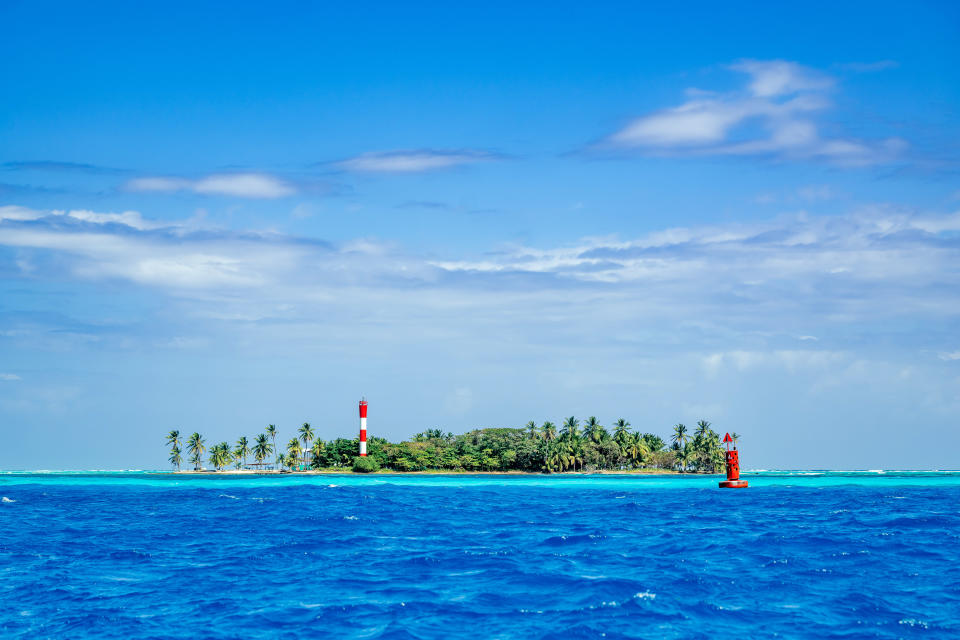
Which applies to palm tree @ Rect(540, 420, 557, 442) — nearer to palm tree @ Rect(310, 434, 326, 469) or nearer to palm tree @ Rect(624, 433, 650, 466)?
palm tree @ Rect(624, 433, 650, 466)

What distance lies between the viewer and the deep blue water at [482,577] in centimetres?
2039

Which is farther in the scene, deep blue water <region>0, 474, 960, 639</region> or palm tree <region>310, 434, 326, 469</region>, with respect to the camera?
palm tree <region>310, 434, 326, 469</region>

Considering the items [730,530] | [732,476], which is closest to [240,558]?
[730,530]

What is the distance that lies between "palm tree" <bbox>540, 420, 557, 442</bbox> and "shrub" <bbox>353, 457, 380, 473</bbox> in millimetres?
40760

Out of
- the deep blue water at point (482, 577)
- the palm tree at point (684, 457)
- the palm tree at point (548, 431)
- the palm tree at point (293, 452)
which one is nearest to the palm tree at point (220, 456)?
the palm tree at point (293, 452)

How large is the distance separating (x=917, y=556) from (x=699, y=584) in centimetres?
1156

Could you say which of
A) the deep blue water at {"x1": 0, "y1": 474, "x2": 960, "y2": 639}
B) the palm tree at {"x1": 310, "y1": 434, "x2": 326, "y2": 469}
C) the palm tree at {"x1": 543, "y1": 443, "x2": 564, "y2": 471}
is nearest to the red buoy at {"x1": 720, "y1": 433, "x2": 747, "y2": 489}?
→ the deep blue water at {"x1": 0, "y1": 474, "x2": 960, "y2": 639}

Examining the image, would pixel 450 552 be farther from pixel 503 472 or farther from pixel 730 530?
pixel 503 472

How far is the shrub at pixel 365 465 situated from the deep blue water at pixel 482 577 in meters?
119

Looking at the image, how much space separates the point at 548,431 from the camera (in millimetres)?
185875

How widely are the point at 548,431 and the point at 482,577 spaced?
528 feet

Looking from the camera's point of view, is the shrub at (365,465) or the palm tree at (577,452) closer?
the shrub at (365,465)

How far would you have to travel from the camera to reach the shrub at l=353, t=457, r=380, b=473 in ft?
546

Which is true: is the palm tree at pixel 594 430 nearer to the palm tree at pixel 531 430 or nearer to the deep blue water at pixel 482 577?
the palm tree at pixel 531 430
